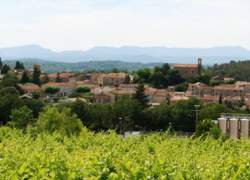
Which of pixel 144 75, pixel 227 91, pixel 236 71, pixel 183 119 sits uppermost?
pixel 144 75

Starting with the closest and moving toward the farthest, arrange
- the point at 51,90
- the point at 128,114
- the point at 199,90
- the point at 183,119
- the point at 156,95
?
1. the point at 183,119
2. the point at 128,114
3. the point at 156,95
4. the point at 199,90
5. the point at 51,90

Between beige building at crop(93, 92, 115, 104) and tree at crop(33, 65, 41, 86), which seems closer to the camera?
beige building at crop(93, 92, 115, 104)

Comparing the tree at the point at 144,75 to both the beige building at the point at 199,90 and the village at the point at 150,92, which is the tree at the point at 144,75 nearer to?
the village at the point at 150,92

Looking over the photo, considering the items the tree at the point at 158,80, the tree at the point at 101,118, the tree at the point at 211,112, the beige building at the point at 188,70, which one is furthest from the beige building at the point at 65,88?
the tree at the point at 211,112

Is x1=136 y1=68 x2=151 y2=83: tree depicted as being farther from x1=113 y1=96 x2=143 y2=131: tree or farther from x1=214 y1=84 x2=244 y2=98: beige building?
x1=113 y1=96 x2=143 y2=131: tree

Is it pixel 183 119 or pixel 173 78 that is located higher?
pixel 173 78

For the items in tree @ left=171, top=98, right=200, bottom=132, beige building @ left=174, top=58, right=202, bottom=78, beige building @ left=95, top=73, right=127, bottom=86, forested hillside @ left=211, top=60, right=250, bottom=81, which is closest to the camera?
tree @ left=171, top=98, right=200, bottom=132

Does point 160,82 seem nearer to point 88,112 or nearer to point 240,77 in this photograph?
point 240,77

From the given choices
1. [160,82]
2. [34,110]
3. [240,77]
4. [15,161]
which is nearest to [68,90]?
[160,82]

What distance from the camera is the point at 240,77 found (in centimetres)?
11331

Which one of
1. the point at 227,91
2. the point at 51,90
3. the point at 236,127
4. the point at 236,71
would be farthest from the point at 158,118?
the point at 236,71

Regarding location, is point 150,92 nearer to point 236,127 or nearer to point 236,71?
point 236,71

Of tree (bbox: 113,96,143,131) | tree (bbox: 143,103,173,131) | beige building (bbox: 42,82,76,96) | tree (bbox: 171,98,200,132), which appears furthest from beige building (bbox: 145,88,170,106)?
tree (bbox: 171,98,200,132)

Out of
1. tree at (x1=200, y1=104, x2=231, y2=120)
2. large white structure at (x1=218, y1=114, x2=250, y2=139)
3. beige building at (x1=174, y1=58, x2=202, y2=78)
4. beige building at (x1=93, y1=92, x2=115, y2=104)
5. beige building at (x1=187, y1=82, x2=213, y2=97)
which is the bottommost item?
beige building at (x1=93, y1=92, x2=115, y2=104)
